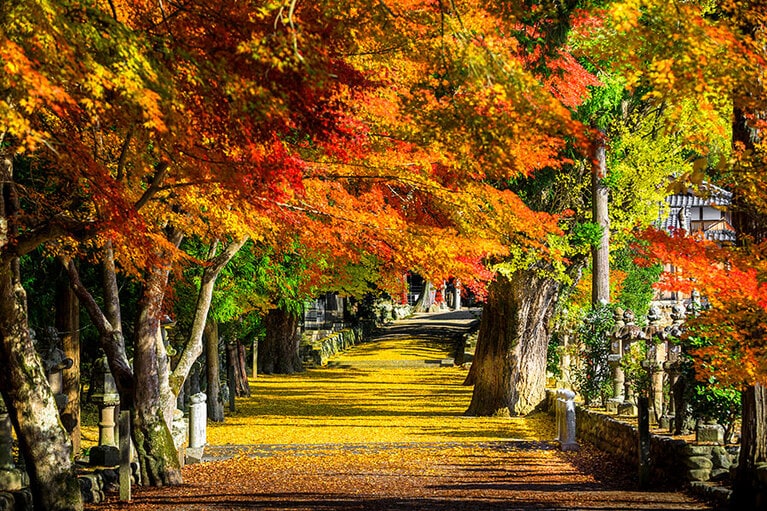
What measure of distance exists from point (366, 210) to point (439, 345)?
119 feet

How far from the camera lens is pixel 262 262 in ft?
76.4

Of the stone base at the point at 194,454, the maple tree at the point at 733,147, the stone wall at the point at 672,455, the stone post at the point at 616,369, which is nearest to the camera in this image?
the maple tree at the point at 733,147

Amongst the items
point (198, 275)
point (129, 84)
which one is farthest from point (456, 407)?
point (129, 84)

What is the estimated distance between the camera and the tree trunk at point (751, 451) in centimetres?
1095

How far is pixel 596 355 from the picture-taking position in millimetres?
21125

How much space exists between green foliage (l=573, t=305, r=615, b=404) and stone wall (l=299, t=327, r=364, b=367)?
72.9 feet

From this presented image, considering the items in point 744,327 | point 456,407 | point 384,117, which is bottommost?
point 456,407

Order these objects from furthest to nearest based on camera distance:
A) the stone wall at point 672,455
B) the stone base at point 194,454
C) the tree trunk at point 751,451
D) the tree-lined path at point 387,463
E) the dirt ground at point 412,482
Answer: the stone base at point 194,454 < the stone wall at point 672,455 < the tree-lined path at point 387,463 < the dirt ground at point 412,482 < the tree trunk at point 751,451

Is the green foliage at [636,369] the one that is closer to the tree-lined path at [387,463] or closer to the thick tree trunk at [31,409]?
the tree-lined path at [387,463]

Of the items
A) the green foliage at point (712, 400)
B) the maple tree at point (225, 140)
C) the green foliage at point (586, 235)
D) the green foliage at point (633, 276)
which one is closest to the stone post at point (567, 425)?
the maple tree at point (225, 140)

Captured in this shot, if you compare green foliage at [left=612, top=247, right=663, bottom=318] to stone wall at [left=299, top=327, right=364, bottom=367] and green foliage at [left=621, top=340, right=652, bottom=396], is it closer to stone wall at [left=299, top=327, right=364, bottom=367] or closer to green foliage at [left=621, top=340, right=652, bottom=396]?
stone wall at [left=299, top=327, right=364, bottom=367]

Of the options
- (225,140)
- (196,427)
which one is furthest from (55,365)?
(225,140)

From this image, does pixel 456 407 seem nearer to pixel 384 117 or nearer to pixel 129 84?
pixel 384 117

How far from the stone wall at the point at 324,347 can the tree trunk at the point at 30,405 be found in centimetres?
3257
